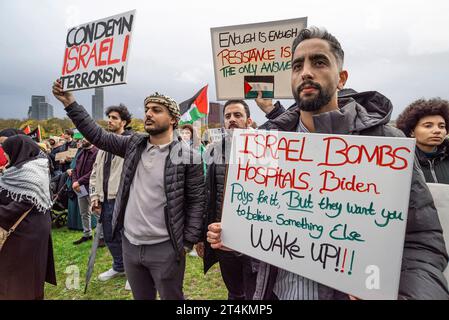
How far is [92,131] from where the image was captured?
2.54 metres

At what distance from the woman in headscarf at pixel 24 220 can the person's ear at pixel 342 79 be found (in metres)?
3.18

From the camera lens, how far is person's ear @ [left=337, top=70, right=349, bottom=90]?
1.51 metres

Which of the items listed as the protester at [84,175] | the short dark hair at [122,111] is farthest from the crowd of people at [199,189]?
the protester at [84,175]

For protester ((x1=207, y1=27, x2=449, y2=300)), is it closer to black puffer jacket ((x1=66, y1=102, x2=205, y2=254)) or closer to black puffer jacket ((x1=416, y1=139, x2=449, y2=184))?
black puffer jacket ((x1=66, y1=102, x2=205, y2=254))

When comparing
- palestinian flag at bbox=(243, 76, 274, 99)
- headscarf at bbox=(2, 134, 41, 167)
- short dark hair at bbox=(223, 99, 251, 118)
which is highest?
palestinian flag at bbox=(243, 76, 274, 99)

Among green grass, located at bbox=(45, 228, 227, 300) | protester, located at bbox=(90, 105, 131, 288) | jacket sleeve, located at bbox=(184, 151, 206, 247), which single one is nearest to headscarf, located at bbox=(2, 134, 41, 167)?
protester, located at bbox=(90, 105, 131, 288)

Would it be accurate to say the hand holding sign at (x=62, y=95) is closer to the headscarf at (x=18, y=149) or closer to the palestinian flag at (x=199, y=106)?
the headscarf at (x=18, y=149)

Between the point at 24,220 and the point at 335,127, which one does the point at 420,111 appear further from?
the point at 24,220

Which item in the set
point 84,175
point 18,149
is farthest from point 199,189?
point 84,175

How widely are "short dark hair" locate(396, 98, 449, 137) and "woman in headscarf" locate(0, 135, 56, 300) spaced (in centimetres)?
400

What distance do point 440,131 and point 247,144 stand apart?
2.25 metres

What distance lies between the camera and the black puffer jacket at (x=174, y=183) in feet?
7.61

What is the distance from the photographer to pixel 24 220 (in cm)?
292

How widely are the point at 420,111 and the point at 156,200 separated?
8.74 ft
